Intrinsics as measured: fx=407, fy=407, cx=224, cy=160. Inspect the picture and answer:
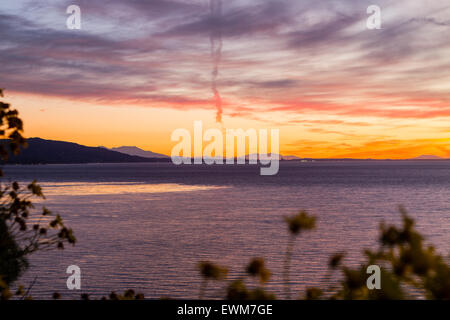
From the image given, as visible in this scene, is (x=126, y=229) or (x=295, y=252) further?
(x=126, y=229)

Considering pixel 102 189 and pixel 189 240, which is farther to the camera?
pixel 102 189

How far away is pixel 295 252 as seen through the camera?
29531 millimetres

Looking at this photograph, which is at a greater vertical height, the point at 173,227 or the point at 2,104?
the point at 2,104

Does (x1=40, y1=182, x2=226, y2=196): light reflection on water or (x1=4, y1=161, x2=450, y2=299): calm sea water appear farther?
(x1=40, y1=182, x2=226, y2=196): light reflection on water

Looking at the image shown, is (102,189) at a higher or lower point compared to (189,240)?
higher

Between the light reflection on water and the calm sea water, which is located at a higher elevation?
the light reflection on water

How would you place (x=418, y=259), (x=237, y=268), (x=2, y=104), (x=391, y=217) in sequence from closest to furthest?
(x=418, y=259) < (x=2, y=104) < (x=237, y=268) < (x=391, y=217)

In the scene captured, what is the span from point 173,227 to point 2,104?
122 ft

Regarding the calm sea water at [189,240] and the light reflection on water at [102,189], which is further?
the light reflection on water at [102,189]

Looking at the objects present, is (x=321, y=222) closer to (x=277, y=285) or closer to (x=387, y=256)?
(x=277, y=285)

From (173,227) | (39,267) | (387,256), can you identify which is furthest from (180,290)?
(387,256)

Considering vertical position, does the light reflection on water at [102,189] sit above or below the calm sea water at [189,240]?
above
